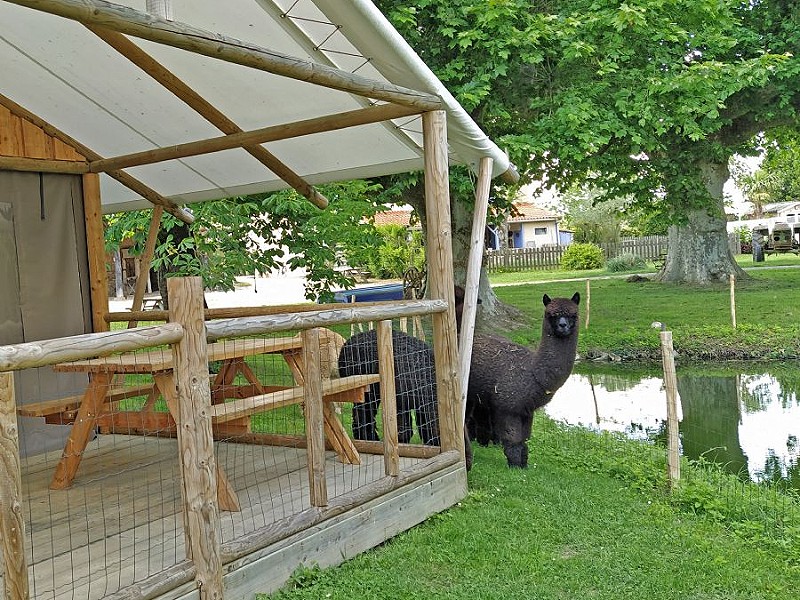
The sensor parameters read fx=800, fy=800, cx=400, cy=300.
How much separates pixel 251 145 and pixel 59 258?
194 cm

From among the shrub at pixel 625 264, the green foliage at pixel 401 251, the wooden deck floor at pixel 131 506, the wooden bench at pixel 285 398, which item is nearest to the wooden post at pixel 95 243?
the wooden deck floor at pixel 131 506

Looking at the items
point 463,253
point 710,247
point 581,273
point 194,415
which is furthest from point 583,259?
point 194,415

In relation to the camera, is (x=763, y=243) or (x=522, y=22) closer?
(x=522, y=22)

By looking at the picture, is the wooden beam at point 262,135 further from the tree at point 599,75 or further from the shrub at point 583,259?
the shrub at point 583,259

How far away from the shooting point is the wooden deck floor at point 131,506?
373 cm

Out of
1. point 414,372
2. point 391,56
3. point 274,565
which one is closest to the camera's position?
Answer: point 274,565

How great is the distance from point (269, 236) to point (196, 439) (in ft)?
25.0

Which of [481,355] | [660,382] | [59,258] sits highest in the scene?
[59,258]

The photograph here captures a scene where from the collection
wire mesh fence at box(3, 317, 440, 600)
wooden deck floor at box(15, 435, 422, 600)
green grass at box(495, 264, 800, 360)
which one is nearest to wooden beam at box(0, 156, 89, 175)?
wire mesh fence at box(3, 317, 440, 600)

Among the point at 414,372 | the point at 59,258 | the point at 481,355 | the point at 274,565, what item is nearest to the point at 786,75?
the point at 481,355

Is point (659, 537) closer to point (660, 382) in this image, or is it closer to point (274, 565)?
point (274, 565)

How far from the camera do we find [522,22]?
12250 millimetres

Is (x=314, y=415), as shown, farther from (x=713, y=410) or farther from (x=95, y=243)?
(x=713, y=410)

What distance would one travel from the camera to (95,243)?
7152 millimetres
